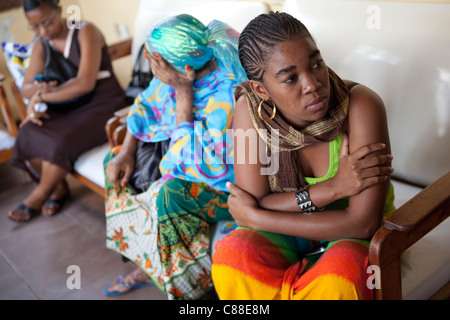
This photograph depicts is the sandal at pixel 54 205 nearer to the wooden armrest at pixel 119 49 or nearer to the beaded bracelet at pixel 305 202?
the wooden armrest at pixel 119 49

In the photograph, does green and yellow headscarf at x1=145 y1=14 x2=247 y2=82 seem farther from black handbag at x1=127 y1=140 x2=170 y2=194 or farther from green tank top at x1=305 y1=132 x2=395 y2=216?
green tank top at x1=305 y1=132 x2=395 y2=216

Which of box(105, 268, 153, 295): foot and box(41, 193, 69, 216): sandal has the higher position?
box(105, 268, 153, 295): foot

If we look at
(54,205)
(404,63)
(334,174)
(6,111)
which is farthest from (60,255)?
(404,63)

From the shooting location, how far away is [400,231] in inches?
44.4

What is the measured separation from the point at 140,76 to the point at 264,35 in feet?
5.36

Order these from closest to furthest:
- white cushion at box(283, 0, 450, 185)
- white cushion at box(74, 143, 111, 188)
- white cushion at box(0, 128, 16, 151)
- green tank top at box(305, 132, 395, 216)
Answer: green tank top at box(305, 132, 395, 216)
white cushion at box(283, 0, 450, 185)
white cushion at box(74, 143, 111, 188)
white cushion at box(0, 128, 16, 151)

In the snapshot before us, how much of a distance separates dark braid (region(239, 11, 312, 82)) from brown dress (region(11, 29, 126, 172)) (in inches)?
60.1

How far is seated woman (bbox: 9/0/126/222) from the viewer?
2.53 metres

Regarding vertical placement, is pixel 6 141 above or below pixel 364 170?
below

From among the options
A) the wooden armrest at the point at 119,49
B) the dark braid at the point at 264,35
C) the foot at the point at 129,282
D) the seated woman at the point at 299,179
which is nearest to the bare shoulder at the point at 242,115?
the seated woman at the point at 299,179

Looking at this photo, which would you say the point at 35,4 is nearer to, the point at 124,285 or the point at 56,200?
the point at 56,200

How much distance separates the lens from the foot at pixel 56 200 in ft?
9.32

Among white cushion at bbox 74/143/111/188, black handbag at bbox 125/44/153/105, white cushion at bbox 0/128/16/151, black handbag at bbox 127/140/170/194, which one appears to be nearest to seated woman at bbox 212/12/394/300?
black handbag at bbox 127/140/170/194

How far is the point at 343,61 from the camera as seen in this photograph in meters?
1.78
